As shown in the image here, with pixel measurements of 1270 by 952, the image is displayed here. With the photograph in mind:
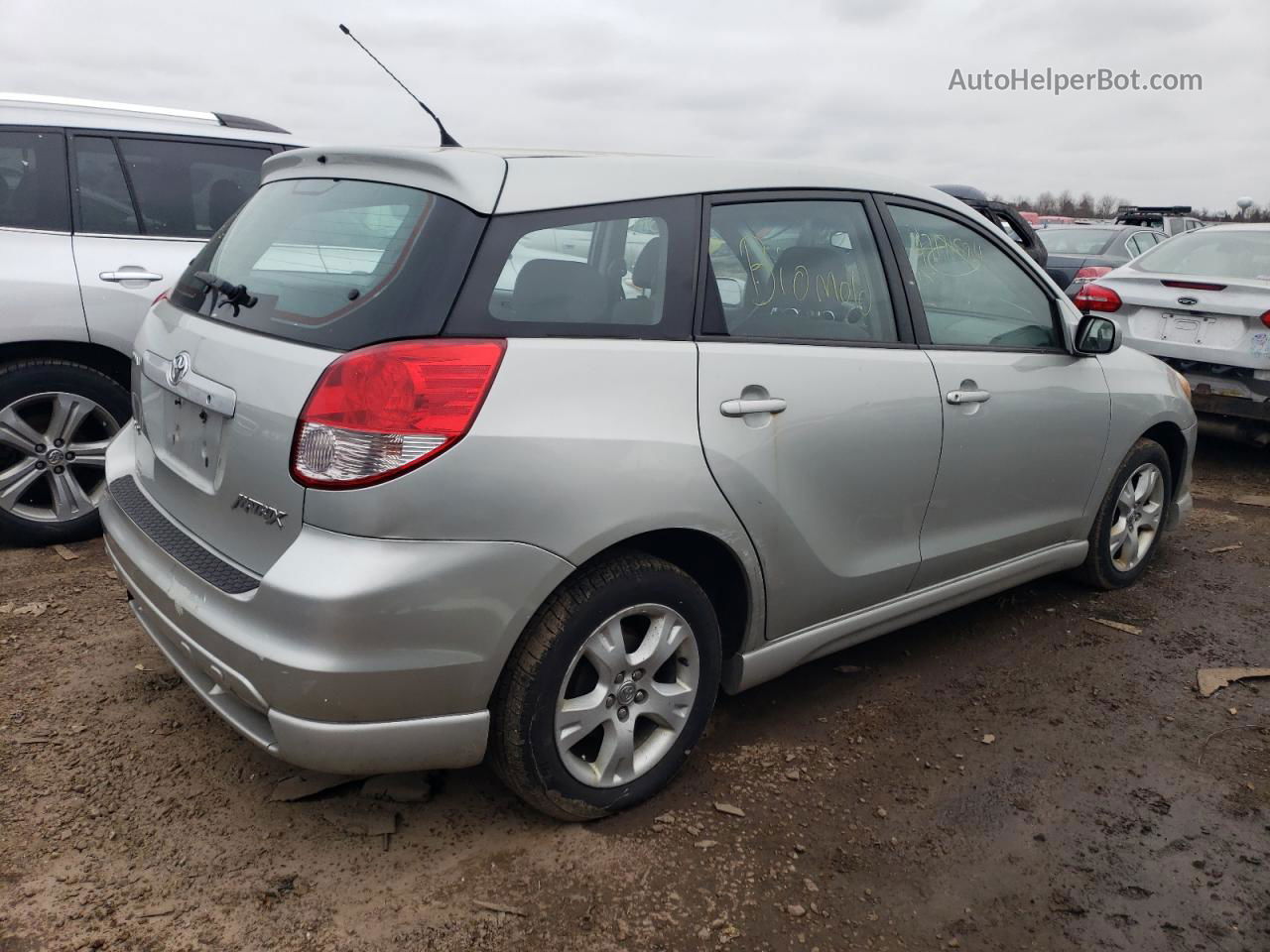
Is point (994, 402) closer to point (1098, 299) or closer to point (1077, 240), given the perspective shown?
point (1098, 299)

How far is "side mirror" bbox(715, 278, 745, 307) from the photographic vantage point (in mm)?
2721

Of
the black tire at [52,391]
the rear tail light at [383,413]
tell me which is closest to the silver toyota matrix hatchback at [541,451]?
the rear tail light at [383,413]

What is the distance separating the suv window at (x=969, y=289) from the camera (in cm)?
333

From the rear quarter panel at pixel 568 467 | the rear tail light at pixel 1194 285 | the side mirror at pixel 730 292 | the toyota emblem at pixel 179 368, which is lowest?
the rear quarter panel at pixel 568 467

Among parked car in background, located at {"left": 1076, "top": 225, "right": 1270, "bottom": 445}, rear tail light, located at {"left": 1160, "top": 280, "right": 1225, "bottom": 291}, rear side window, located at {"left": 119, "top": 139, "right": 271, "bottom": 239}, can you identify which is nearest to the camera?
rear side window, located at {"left": 119, "top": 139, "right": 271, "bottom": 239}

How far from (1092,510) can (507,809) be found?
2.67 metres

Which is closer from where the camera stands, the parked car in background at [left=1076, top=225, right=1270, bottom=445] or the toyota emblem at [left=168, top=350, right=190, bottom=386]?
the toyota emblem at [left=168, top=350, right=190, bottom=386]

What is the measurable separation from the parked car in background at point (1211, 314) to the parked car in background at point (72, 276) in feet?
18.6

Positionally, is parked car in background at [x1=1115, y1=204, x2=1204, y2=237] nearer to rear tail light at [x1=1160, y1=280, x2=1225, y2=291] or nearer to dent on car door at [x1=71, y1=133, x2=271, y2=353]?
rear tail light at [x1=1160, y1=280, x2=1225, y2=291]

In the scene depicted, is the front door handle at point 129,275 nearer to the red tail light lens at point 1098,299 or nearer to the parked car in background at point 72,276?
the parked car in background at point 72,276

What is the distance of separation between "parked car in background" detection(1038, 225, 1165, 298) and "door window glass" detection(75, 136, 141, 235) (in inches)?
368

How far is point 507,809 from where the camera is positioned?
273cm

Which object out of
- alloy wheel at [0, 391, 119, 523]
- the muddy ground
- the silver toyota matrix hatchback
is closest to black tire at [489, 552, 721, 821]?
the silver toyota matrix hatchback

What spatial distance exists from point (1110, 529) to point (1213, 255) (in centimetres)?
364
